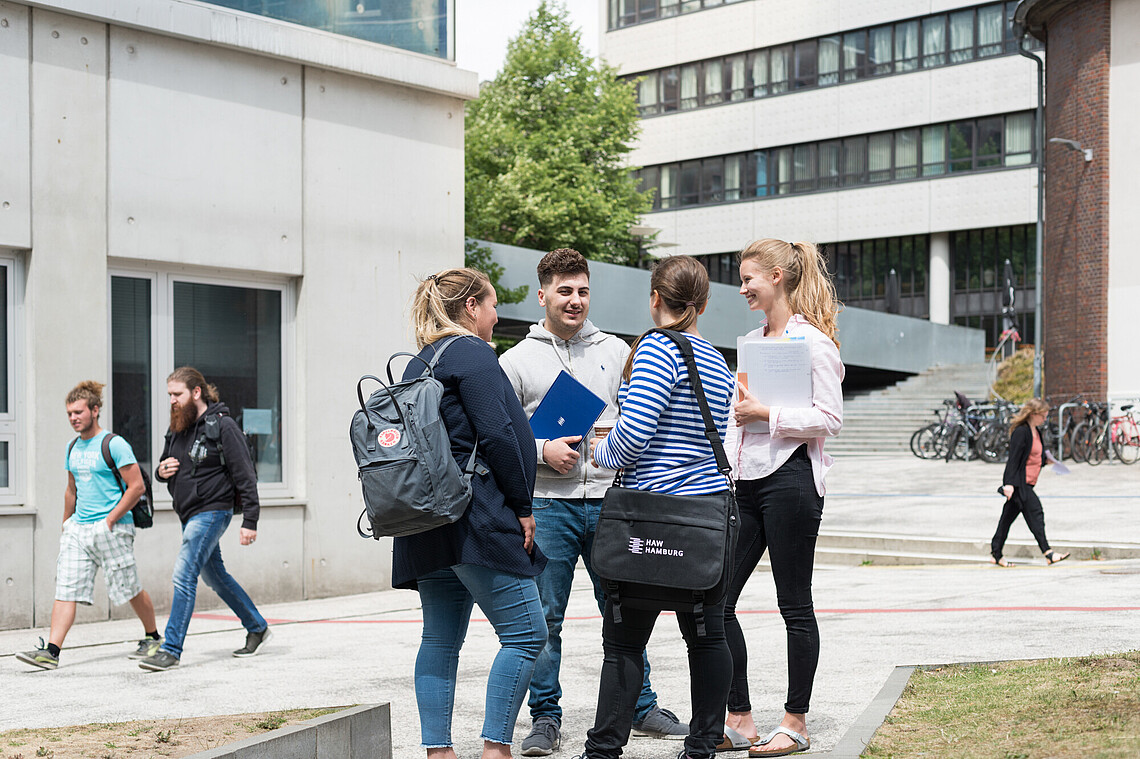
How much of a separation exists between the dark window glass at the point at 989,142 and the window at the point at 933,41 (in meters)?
3.01

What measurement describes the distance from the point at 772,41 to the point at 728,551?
49.9m

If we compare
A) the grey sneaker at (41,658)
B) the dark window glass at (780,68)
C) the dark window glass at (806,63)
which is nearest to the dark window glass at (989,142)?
the dark window glass at (806,63)

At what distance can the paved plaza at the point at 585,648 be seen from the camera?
6270 mm

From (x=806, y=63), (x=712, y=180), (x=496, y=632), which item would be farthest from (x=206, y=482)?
(x=712, y=180)

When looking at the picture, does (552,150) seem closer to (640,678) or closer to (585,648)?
(585,648)

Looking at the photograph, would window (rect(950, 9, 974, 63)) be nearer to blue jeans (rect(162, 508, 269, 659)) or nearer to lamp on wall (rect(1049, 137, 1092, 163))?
lamp on wall (rect(1049, 137, 1092, 163))

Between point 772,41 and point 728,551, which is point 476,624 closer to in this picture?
point 728,551

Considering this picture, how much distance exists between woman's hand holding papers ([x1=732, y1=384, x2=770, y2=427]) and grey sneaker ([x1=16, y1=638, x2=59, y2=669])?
195 inches

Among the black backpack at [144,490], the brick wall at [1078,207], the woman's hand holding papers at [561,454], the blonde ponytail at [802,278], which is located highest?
the brick wall at [1078,207]

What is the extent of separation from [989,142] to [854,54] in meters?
6.70

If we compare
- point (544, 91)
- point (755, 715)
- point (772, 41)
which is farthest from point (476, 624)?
point (772, 41)

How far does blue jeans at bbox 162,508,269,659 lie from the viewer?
7.80m

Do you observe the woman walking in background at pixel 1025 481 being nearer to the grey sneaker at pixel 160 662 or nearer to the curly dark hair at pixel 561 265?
the grey sneaker at pixel 160 662

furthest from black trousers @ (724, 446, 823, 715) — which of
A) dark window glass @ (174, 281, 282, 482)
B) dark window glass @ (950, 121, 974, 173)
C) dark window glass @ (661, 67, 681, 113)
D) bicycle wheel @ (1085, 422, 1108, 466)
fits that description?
dark window glass @ (661, 67, 681, 113)
